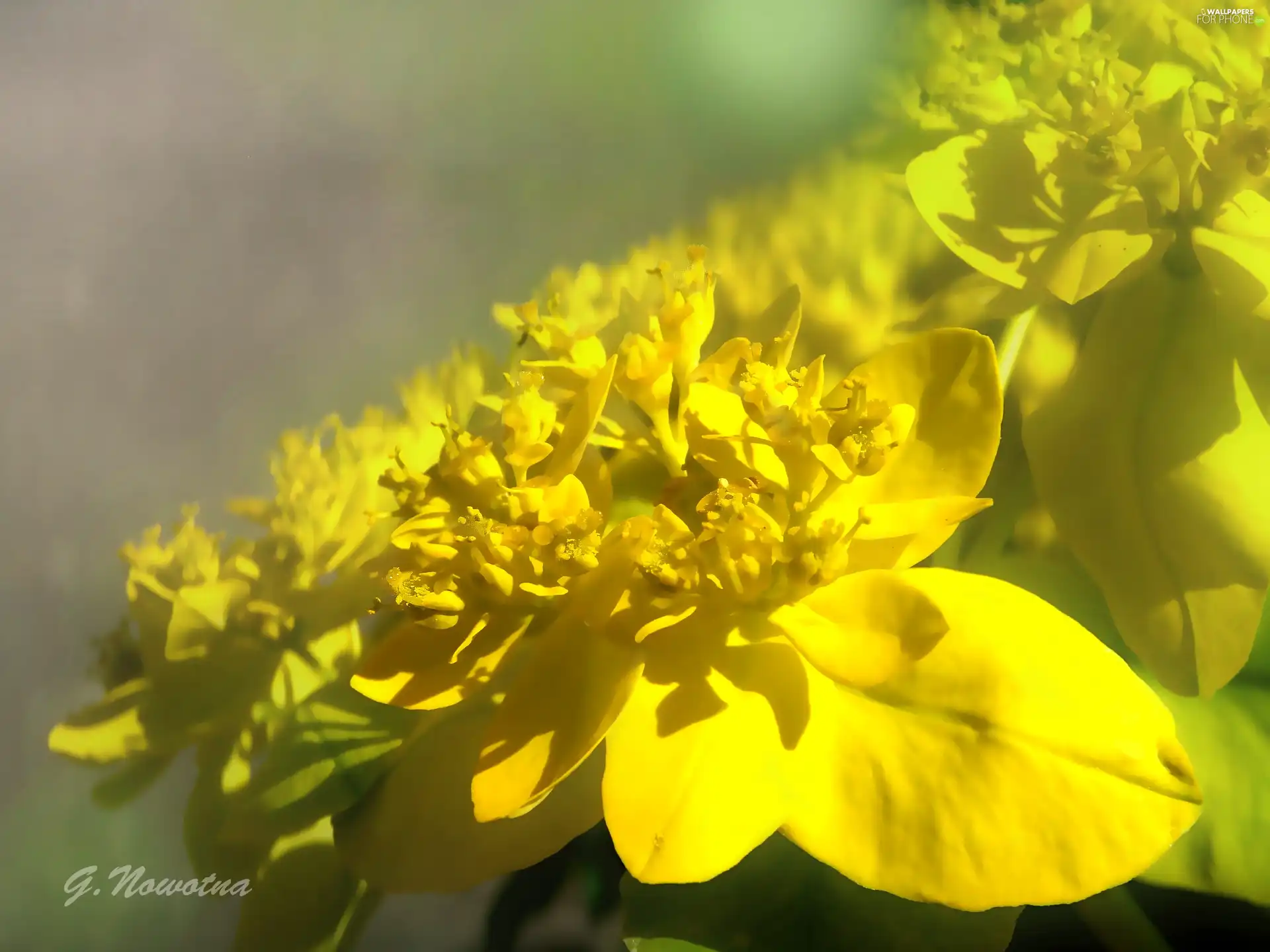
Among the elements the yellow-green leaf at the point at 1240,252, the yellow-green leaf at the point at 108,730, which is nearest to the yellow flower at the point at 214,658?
the yellow-green leaf at the point at 108,730

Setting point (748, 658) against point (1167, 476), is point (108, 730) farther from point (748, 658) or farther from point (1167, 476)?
point (1167, 476)

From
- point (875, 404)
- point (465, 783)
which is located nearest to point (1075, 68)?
point (875, 404)

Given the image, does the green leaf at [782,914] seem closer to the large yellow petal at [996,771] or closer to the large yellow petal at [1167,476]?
the large yellow petal at [996,771]

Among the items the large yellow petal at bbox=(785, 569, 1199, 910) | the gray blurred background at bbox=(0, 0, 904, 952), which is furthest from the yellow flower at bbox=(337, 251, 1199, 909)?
the gray blurred background at bbox=(0, 0, 904, 952)

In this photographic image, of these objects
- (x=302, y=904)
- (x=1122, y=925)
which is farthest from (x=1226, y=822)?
(x=302, y=904)

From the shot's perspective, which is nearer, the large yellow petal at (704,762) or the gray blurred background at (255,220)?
the large yellow petal at (704,762)

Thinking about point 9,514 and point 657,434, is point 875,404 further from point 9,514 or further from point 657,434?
point 9,514

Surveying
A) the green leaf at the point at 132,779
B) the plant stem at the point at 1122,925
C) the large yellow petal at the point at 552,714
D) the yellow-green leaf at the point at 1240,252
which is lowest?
the plant stem at the point at 1122,925

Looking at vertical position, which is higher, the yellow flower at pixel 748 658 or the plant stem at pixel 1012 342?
the plant stem at pixel 1012 342
